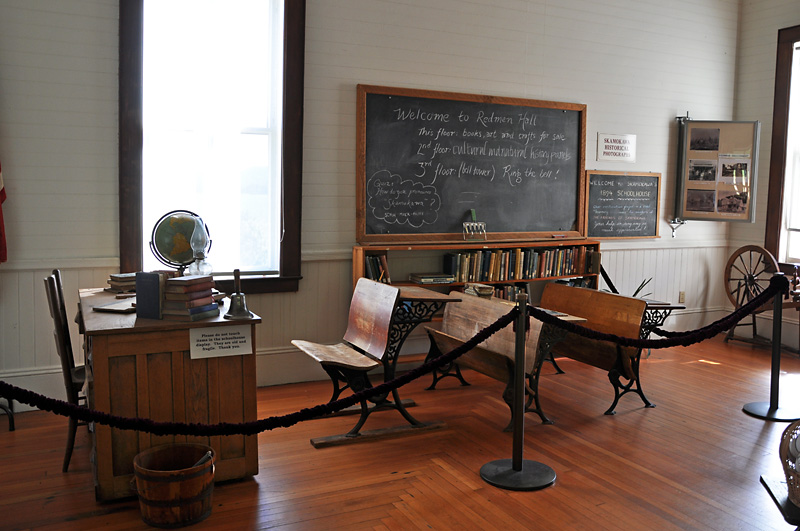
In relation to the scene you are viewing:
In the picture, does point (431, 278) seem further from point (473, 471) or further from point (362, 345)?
point (473, 471)

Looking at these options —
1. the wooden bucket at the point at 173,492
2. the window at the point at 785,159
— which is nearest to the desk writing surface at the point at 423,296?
the wooden bucket at the point at 173,492

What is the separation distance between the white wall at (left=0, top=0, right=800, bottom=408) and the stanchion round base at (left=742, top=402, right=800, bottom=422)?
2.34 metres

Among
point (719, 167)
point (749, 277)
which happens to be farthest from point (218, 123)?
point (749, 277)

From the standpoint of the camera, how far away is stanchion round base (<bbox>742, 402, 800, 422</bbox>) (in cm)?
462

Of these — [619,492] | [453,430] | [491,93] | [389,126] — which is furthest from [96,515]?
[491,93]

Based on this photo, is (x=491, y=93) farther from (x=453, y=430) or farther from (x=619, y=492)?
(x=619, y=492)

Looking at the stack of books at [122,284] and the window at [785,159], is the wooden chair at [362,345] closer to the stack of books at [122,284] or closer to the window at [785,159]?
the stack of books at [122,284]

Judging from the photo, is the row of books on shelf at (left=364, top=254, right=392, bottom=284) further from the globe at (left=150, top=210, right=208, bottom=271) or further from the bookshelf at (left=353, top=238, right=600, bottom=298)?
the globe at (left=150, top=210, right=208, bottom=271)

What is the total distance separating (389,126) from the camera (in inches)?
223

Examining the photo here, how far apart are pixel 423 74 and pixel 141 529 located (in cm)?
416

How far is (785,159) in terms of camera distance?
7109 millimetres

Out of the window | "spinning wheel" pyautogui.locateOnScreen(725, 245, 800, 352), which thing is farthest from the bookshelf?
the window

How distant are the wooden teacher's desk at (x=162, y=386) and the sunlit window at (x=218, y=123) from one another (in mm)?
1735

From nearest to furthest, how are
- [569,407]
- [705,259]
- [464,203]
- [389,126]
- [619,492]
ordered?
[619,492], [569,407], [389,126], [464,203], [705,259]
